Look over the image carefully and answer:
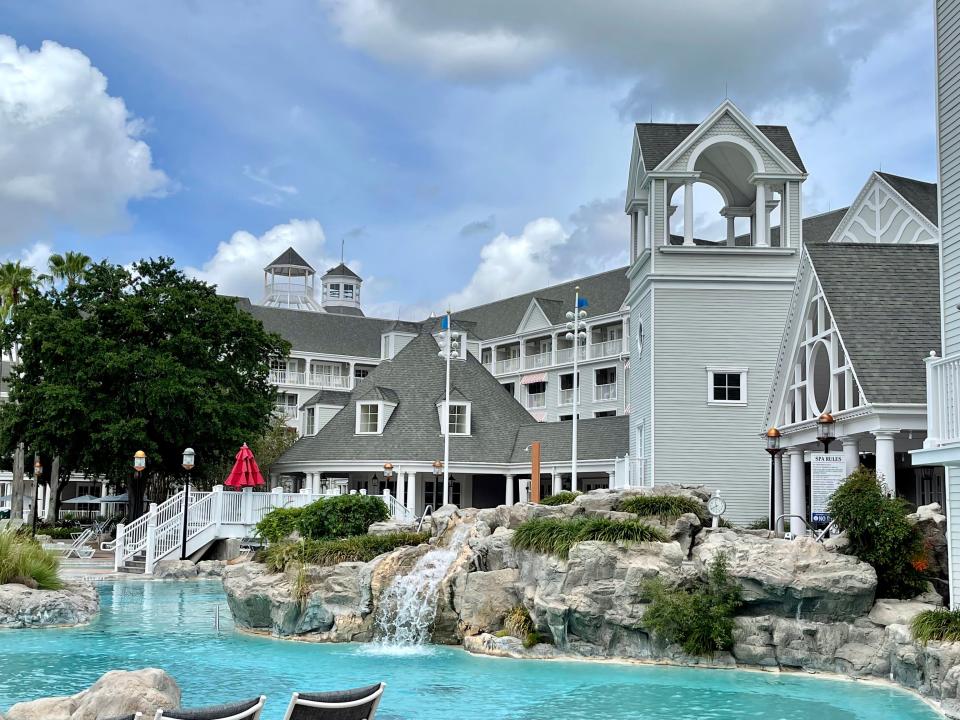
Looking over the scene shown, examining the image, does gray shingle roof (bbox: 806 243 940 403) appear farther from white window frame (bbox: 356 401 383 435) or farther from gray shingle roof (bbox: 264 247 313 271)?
gray shingle roof (bbox: 264 247 313 271)

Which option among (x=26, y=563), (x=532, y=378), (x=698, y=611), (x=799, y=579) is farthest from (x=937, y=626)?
(x=532, y=378)

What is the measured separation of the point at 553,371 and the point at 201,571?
35.2 meters

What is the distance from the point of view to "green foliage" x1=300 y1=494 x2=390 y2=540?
25.2 metres

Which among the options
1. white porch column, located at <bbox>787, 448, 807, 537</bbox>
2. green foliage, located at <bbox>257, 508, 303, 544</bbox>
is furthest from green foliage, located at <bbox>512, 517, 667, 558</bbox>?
green foliage, located at <bbox>257, 508, 303, 544</bbox>

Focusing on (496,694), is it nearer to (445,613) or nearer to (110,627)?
(445,613)

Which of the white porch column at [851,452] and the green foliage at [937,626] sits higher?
the white porch column at [851,452]

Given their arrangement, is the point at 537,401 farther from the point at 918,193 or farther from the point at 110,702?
the point at 110,702

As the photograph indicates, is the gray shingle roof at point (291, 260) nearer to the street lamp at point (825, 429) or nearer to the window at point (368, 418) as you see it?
the window at point (368, 418)

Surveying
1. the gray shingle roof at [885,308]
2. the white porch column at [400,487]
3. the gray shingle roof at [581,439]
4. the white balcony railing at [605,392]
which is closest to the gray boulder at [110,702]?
the gray shingle roof at [885,308]

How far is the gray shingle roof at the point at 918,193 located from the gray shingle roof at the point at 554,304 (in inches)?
1015

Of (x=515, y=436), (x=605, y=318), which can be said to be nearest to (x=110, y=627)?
(x=515, y=436)

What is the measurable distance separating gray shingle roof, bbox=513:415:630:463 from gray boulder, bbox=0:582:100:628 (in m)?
23.1

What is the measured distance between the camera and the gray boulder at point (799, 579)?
663 inches

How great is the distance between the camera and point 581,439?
43.2 metres
